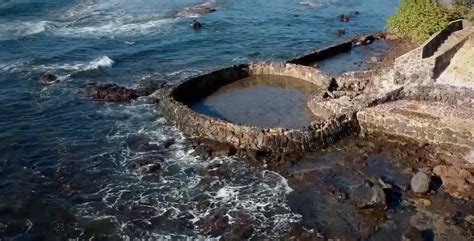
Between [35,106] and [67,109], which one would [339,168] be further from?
[35,106]

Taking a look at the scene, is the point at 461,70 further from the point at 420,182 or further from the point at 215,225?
the point at 215,225

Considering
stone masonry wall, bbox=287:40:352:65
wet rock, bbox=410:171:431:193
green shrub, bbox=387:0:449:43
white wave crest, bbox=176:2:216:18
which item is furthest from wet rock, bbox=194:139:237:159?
white wave crest, bbox=176:2:216:18

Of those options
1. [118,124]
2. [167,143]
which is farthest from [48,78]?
[167,143]

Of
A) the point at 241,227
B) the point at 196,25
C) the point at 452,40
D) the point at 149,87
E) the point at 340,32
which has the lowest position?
the point at 241,227

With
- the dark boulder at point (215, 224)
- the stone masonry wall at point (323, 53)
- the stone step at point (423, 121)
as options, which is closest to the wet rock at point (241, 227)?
the dark boulder at point (215, 224)

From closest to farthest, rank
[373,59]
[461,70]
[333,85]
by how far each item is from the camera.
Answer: [461,70] → [333,85] → [373,59]

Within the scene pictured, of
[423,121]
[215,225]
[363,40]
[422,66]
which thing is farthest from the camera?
[363,40]

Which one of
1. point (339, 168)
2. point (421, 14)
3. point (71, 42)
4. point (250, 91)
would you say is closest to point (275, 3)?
point (421, 14)
